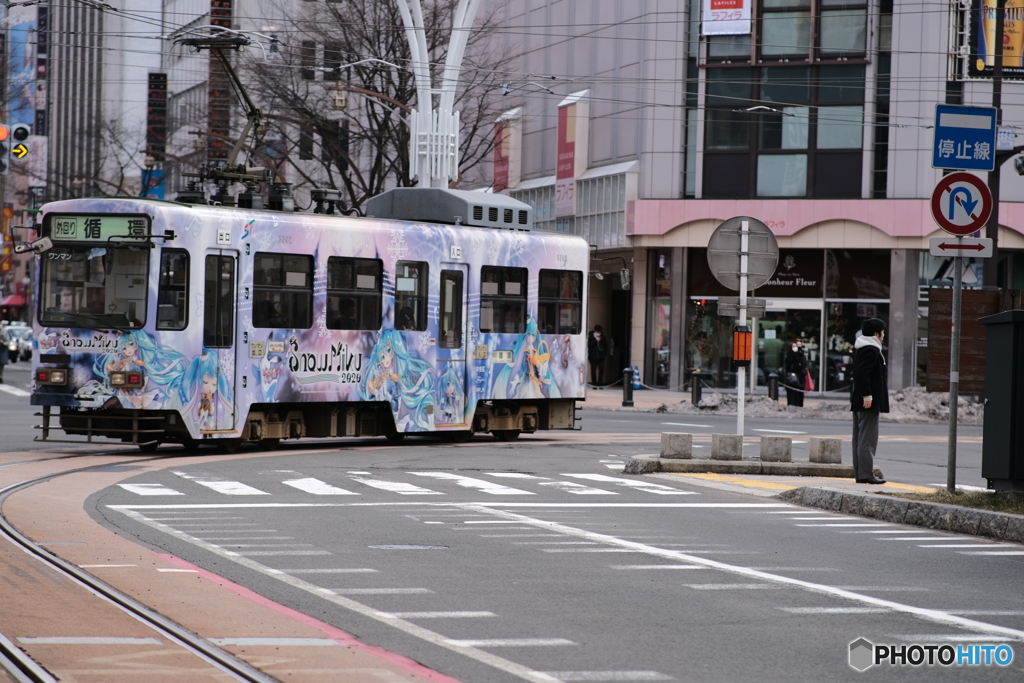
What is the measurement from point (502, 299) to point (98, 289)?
6506 millimetres

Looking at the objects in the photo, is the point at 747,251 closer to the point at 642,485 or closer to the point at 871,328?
the point at 871,328

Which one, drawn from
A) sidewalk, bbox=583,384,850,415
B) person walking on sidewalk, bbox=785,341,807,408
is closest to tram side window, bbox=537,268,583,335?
sidewalk, bbox=583,384,850,415

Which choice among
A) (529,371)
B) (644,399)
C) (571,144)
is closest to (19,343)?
(571,144)

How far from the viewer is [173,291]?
18547mm

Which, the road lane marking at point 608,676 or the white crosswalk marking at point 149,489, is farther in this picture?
the white crosswalk marking at point 149,489

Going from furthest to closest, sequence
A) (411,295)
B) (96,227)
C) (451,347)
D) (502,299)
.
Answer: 1. (502,299)
2. (451,347)
3. (411,295)
4. (96,227)

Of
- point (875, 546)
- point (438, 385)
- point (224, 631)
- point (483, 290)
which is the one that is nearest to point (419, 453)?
point (438, 385)

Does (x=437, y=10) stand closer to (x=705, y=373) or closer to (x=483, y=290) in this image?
(x=705, y=373)

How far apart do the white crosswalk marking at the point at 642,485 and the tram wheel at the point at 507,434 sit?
20.7 ft

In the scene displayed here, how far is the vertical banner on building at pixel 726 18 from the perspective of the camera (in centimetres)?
4225

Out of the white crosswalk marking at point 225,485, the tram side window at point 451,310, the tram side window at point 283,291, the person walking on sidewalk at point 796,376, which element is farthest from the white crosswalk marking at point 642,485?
the person walking on sidewalk at point 796,376

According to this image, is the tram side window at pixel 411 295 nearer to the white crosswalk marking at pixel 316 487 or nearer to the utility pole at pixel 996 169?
the white crosswalk marking at pixel 316 487

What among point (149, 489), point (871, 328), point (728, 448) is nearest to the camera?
point (149, 489)

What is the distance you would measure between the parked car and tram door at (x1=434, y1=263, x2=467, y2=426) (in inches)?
1732
